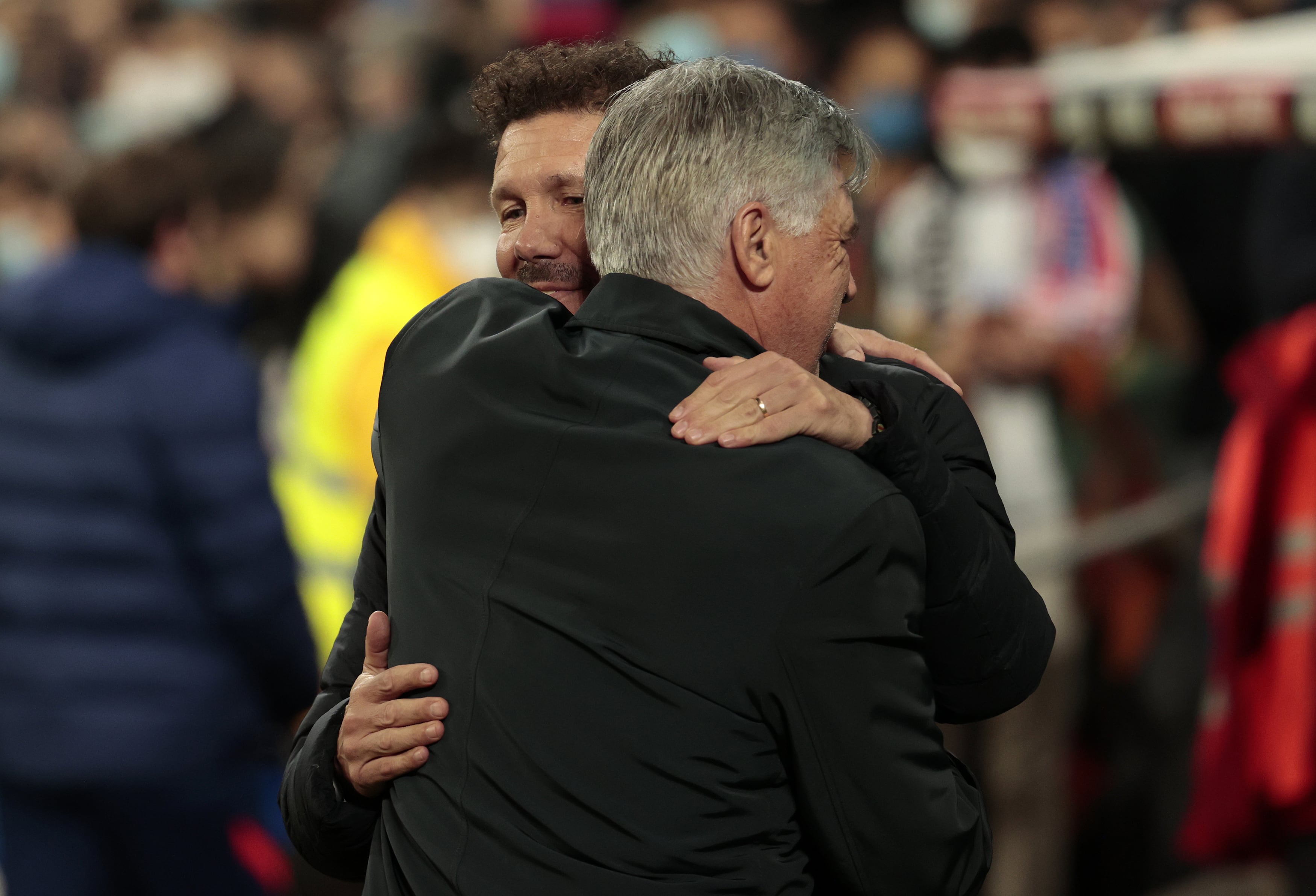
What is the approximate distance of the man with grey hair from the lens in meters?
1.54

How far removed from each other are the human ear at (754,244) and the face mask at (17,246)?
6034 mm

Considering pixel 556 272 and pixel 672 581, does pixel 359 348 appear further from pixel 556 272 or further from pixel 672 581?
pixel 672 581

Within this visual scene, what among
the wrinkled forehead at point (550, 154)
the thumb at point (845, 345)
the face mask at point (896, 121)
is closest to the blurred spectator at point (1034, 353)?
the face mask at point (896, 121)

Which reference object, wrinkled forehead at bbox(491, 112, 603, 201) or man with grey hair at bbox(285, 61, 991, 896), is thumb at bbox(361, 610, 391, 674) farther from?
wrinkled forehead at bbox(491, 112, 603, 201)

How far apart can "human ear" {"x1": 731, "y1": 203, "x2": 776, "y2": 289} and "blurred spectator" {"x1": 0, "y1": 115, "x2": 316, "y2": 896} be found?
2.50m

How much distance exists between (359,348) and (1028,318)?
1.87m

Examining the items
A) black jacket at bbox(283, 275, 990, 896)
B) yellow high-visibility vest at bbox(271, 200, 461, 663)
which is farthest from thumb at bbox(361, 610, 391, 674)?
yellow high-visibility vest at bbox(271, 200, 461, 663)

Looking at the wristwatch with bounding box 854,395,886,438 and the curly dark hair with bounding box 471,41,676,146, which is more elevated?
the curly dark hair with bounding box 471,41,676,146

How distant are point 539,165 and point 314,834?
2.66 feet

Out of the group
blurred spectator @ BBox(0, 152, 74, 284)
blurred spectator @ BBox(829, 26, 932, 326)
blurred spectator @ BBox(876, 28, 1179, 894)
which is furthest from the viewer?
blurred spectator @ BBox(0, 152, 74, 284)

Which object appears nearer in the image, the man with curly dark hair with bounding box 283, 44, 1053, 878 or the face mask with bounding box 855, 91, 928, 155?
the man with curly dark hair with bounding box 283, 44, 1053, 878

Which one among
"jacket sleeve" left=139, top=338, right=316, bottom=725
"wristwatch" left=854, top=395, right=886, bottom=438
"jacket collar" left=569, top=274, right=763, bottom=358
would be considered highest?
"jacket collar" left=569, top=274, right=763, bottom=358

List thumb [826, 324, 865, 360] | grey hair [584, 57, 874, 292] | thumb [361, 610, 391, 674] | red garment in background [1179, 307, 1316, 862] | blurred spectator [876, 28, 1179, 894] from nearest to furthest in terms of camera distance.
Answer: grey hair [584, 57, 874, 292], thumb [361, 610, 391, 674], thumb [826, 324, 865, 360], red garment in background [1179, 307, 1316, 862], blurred spectator [876, 28, 1179, 894]

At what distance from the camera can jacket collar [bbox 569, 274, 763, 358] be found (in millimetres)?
1657
